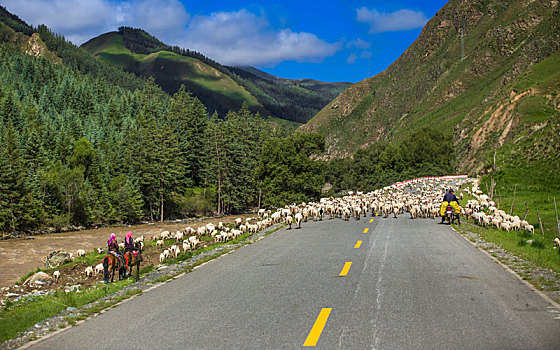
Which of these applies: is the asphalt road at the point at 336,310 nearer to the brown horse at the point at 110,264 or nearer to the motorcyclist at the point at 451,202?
the brown horse at the point at 110,264

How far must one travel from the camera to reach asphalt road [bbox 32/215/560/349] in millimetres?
6203

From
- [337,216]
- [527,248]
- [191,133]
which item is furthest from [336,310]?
[191,133]

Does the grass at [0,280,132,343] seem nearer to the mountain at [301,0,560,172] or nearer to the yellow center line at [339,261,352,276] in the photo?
the yellow center line at [339,261,352,276]

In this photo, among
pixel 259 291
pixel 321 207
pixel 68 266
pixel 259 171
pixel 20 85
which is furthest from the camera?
pixel 20 85

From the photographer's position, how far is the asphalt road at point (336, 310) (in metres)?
6.20

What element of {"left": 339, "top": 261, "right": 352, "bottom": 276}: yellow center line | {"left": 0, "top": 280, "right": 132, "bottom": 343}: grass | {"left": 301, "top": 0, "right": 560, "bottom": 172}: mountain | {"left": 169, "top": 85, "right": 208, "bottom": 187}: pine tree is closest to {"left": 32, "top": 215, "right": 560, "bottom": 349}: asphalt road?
{"left": 339, "top": 261, "right": 352, "bottom": 276}: yellow center line

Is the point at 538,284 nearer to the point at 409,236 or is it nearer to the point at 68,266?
the point at 409,236

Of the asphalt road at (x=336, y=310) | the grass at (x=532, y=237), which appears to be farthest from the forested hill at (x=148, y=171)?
the asphalt road at (x=336, y=310)

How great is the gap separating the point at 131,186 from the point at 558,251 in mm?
63536

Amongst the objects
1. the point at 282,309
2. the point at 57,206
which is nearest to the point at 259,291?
the point at 282,309

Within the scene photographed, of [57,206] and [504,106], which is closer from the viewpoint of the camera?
[57,206]

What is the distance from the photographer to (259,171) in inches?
2416

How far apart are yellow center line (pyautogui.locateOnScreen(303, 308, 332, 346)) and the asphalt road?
0.02 metres

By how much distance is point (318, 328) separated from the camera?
6645 mm
